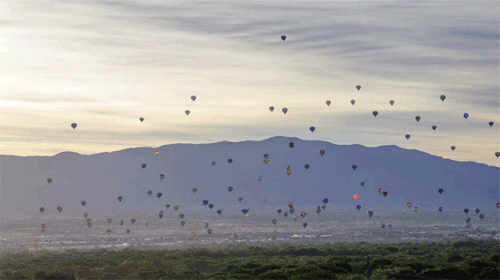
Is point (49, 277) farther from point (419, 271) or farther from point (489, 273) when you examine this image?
point (489, 273)

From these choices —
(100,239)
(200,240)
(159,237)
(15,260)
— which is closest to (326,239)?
(200,240)

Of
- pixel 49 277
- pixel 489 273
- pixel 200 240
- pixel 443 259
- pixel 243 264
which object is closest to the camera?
pixel 489 273

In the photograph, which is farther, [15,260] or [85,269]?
[15,260]

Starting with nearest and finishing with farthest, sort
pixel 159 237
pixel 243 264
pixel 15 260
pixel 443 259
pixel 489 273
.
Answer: pixel 489 273, pixel 243 264, pixel 443 259, pixel 15 260, pixel 159 237

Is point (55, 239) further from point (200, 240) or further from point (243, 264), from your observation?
point (243, 264)

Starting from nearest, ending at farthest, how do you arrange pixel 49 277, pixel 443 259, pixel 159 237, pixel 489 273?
1. pixel 489 273
2. pixel 49 277
3. pixel 443 259
4. pixel 159 237

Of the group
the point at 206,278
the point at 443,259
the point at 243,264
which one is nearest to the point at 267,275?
the point at 206,278

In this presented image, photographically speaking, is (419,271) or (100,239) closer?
(419,271)

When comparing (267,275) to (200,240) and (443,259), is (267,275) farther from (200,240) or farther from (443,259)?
(200,240)

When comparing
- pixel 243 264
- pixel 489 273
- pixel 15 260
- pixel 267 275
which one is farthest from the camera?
pixel 15 260
